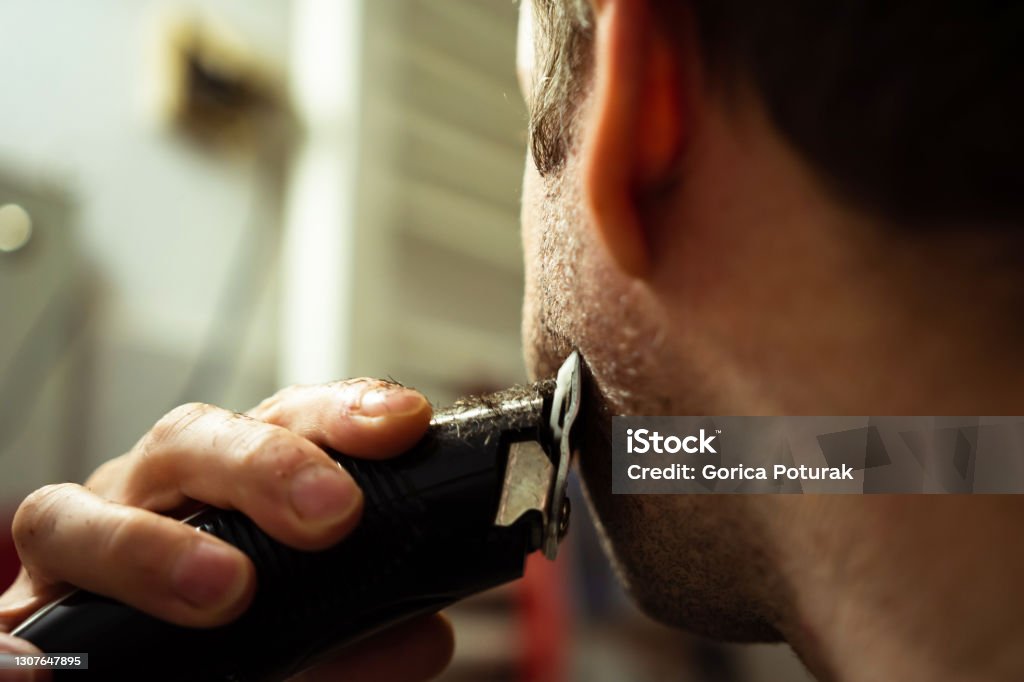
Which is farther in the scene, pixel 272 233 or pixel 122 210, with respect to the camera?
pixel 272 233

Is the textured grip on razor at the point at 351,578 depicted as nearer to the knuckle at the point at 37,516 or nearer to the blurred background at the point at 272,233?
the knuckle at the point at 37,516

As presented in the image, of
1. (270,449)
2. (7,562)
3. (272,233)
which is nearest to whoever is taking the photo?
(270,449)

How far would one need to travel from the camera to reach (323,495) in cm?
41

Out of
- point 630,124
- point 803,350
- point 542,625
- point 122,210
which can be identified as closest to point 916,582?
point 803,350

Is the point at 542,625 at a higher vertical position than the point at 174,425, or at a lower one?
lower

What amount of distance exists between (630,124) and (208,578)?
30 centimetres

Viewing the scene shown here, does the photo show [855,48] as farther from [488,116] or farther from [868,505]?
[488,116]

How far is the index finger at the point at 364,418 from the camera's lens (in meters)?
0.44

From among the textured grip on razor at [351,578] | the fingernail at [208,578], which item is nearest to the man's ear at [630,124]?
the textured grip on razor at [351,578]

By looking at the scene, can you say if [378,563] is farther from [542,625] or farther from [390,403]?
[542,625]

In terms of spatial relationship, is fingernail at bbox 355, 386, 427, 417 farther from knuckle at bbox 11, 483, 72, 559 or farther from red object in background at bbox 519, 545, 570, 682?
red object in background at bbox 519, 545, 570, 682

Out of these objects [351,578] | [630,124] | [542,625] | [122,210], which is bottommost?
[542,625]

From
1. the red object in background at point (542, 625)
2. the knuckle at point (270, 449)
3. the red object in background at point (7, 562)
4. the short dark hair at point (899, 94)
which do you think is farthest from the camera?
the red object in background at point (542, 625)

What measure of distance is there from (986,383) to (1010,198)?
3.1 inches
